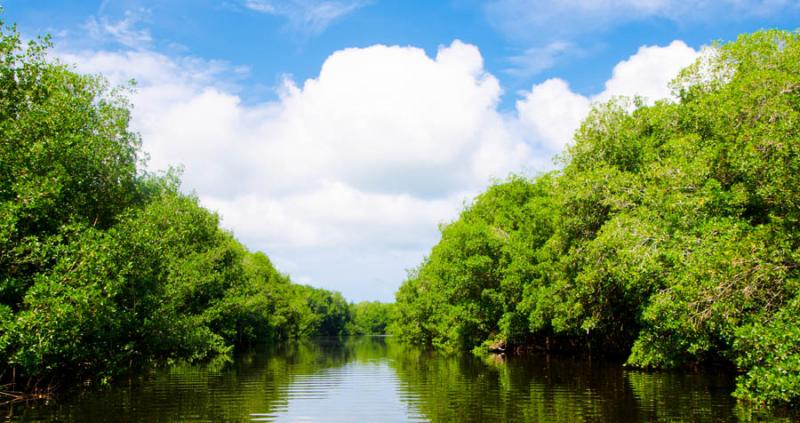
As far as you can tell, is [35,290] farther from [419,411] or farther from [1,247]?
[419,411]

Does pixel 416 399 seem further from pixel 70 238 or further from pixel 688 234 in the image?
pixel 70 238

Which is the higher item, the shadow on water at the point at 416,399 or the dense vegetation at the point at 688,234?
the dense vegetation at the point at 688,234

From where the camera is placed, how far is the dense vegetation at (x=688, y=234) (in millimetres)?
21172

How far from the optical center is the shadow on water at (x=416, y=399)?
21.0 m

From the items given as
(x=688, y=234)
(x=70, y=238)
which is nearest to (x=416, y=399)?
(x=688, y=234)

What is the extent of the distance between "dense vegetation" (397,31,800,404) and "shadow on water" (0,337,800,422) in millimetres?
2134

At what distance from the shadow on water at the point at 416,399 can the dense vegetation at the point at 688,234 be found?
2.13m

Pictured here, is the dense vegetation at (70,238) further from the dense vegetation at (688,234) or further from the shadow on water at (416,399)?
the dense vegetation at (688,234)

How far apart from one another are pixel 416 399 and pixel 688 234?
572 inches

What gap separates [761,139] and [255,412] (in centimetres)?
2316

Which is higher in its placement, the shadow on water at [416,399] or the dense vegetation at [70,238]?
the dense vegetation at [70,238]

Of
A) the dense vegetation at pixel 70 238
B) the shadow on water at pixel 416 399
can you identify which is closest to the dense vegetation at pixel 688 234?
the shadow on water at pixel 416 399

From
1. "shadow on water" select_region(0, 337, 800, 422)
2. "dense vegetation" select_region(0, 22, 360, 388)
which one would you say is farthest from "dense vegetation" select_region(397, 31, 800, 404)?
"dense vegetation" select_region(0, 22, 360, 388)

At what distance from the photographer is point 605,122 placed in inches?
1598
